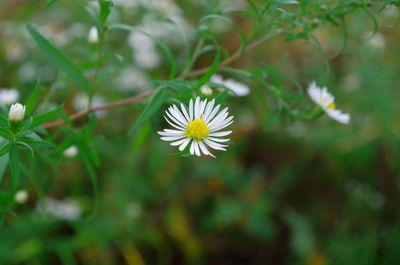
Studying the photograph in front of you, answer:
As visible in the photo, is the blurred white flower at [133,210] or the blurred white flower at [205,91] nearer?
the blurred white flower at [205,91]

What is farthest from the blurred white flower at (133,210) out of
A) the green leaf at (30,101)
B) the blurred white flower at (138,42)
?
the green leaf at (30,101)

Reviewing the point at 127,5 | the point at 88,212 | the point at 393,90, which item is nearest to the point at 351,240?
the point at 393,90

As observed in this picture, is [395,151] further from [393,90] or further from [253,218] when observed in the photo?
[253,218]

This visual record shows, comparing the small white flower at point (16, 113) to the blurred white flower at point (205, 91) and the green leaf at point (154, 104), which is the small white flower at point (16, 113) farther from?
the blurred white flower at point (205, 91)

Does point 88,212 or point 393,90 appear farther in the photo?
point 393,90

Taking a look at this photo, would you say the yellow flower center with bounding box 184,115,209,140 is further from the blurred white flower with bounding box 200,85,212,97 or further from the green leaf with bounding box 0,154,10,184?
the green leaf with bounding box 0,154,10,184

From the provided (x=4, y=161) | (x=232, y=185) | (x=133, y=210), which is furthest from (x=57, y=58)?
(x=232, y=185)
